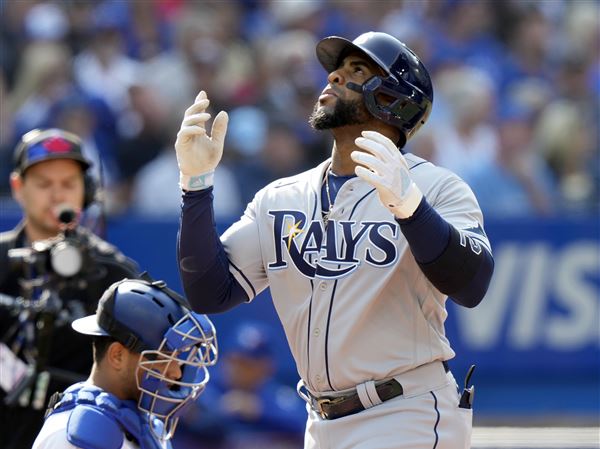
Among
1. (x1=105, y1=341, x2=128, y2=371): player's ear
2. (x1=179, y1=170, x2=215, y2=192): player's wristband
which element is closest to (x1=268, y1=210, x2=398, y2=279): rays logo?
(x1=179, y1=170, x2=215, y2=192): player's wristband

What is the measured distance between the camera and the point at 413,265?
371 centimetres

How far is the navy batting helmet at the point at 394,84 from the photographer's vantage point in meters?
3.79

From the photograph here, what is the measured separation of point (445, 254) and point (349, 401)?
0.58 m

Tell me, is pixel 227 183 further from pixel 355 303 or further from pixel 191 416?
pixel 355 303

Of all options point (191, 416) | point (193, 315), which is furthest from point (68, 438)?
point (191, 416)

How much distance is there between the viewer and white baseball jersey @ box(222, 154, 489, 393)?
12.1 ft

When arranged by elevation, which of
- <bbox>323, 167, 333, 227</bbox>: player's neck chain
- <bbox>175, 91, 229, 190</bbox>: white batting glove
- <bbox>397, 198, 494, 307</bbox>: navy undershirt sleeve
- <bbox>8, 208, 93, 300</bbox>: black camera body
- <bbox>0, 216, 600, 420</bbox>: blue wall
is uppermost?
<bbox>175, 91, 229, 190</bbox>: white batting glove

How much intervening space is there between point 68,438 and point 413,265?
1.11 m

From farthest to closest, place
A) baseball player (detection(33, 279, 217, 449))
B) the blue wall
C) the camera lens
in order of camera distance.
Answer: the blue wall, the camera lens, baseball player (detection(33, 279, 217, 449))

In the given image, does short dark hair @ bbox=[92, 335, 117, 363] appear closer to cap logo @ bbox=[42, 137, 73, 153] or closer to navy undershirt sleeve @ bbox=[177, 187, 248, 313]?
navy undershirt sleeve @ bbox=[177, 187, 248, 313]

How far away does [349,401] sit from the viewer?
12.2 feet

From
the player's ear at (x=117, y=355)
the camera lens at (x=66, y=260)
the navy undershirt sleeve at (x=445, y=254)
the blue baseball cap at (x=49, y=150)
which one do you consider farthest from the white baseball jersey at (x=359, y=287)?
the blue baseball cap at (x=49, y=150)

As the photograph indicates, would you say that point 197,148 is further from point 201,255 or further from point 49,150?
point 49,150

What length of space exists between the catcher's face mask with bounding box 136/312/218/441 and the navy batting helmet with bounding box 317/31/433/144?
86 centimetres
